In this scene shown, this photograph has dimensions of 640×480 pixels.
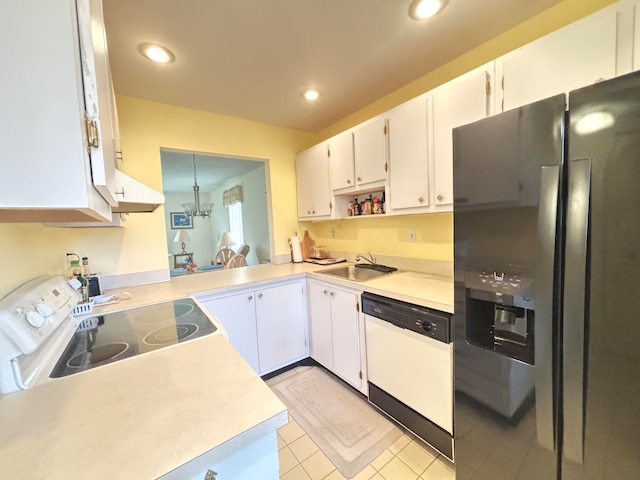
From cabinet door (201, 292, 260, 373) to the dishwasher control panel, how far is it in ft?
3.04

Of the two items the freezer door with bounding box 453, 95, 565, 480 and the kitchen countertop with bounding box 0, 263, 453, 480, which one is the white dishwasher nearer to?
the freezer door with bounding box 453, 95, 565, 480

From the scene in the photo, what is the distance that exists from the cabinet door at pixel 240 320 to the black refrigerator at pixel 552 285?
152 cm

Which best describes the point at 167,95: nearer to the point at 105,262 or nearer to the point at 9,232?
the point at 105,262

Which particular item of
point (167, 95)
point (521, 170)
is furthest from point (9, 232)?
point (521, 170)

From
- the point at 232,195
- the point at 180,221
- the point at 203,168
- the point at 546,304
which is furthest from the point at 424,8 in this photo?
the point at 180,221

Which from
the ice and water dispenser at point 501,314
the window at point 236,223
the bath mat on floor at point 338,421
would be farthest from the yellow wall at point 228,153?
the window at point 236,223

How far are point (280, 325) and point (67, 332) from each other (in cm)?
138

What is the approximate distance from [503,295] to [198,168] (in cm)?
449

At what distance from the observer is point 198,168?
427 cm

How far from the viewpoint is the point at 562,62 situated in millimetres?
1138

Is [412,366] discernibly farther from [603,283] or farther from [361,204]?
[361,204]

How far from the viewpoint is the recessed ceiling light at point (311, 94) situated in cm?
209

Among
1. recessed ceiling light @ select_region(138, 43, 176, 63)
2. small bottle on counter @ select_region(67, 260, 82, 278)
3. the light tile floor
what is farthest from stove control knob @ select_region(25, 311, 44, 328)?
recessed ceiling light @ select_region(138, 43, 176, 63)

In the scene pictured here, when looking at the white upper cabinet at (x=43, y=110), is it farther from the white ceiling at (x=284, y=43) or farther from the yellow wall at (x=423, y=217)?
the yellow wall at (x=423, y=217)
